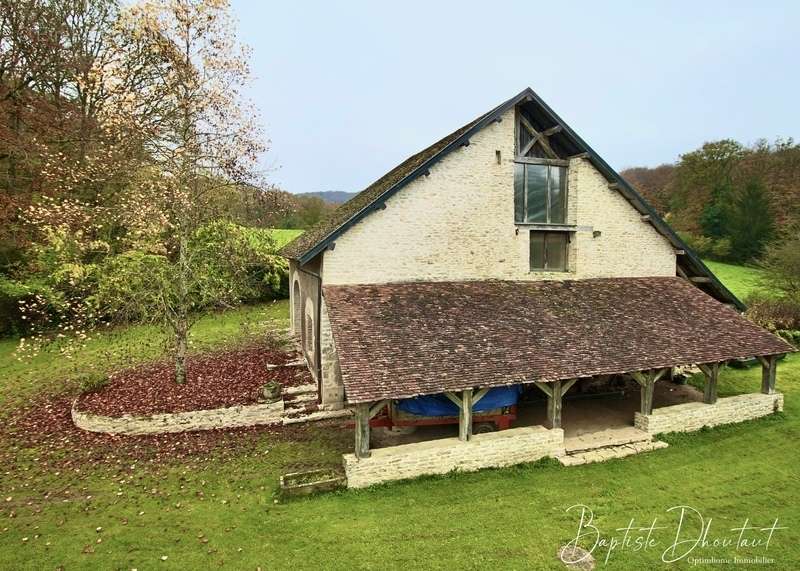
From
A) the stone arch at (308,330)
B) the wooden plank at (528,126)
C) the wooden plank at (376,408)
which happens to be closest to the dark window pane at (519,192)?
the wooden plank at (528,126)

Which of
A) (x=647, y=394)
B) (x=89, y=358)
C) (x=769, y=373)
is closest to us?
(x=647, y=394)

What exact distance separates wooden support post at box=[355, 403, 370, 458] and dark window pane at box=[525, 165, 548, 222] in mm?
7531

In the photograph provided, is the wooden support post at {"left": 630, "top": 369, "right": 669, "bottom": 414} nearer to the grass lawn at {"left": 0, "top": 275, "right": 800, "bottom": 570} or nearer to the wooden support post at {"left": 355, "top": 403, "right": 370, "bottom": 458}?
the grass lawn at {"left": 0, "top": 275, "right": 800, "bottom": 570}

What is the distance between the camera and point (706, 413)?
1121 cm

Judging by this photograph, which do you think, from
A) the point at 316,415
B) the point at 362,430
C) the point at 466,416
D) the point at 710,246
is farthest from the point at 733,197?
the point at 362,430

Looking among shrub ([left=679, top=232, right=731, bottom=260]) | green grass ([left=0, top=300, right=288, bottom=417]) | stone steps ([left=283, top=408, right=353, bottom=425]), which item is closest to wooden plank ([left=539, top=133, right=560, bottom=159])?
stone steps ([left=283, top=408, right=353, bottom=425])

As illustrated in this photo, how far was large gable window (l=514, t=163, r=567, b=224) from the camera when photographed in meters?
12.5

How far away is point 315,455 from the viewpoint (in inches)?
384

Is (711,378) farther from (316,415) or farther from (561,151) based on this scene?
(316,415)

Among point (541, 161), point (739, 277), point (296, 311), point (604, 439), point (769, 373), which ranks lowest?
point (604, 439)

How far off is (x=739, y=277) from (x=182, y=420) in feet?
131

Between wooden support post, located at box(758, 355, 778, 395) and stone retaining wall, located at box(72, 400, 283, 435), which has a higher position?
wooden support post, located at box(758, 355, 778, 395)

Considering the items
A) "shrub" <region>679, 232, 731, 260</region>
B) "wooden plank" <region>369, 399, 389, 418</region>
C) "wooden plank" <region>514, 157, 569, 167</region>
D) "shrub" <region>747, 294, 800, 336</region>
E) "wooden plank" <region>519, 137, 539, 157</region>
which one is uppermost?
"wooden plank" <region>519, 137, 539, 157</region>

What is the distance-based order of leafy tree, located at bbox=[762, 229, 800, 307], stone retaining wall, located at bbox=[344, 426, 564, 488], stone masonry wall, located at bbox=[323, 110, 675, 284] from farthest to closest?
leafy tree, located at bbox=[762, 229, 800, 307]
stone masonry wall, located at bbox=[323, 110, 675, 284]
stone retaining wall, located at bbox=[344, 426, 564, 488]
